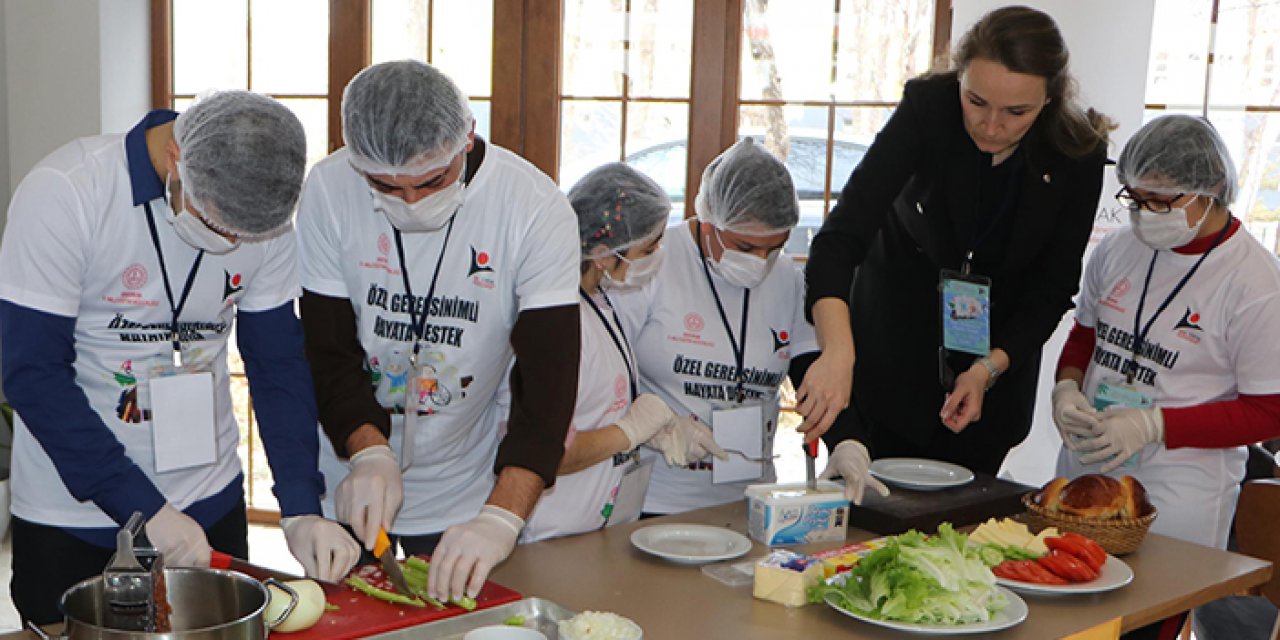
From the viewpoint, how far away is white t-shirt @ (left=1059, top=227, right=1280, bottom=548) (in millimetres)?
2484

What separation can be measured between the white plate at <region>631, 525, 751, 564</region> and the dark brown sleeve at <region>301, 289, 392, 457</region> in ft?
1.74

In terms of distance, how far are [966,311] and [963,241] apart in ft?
0.54

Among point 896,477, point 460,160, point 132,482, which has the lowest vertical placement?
point 896,477

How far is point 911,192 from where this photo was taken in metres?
2.68

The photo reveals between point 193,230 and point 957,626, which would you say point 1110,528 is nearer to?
point 957,626

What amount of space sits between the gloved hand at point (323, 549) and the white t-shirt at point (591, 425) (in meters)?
0.52

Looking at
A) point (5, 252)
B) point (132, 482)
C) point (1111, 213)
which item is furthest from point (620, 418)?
point (1111, 213)

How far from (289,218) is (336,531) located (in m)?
0.52


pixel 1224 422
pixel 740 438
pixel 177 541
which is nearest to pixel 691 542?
pixel 740 438

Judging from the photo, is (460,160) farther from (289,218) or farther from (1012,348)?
(1012,348)

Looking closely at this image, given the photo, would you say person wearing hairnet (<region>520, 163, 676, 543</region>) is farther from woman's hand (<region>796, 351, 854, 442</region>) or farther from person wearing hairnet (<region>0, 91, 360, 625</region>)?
person wearing hairnet (<region>0, 91, 360, 625</region>)

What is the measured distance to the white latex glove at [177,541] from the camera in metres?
1.73

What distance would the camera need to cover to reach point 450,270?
2121 millimetres

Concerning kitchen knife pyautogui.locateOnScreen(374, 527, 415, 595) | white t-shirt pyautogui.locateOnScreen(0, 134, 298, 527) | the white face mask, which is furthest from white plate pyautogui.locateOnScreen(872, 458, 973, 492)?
white t-shirt pyautogui.locateOnScreen(0, 134, 298, 527)
